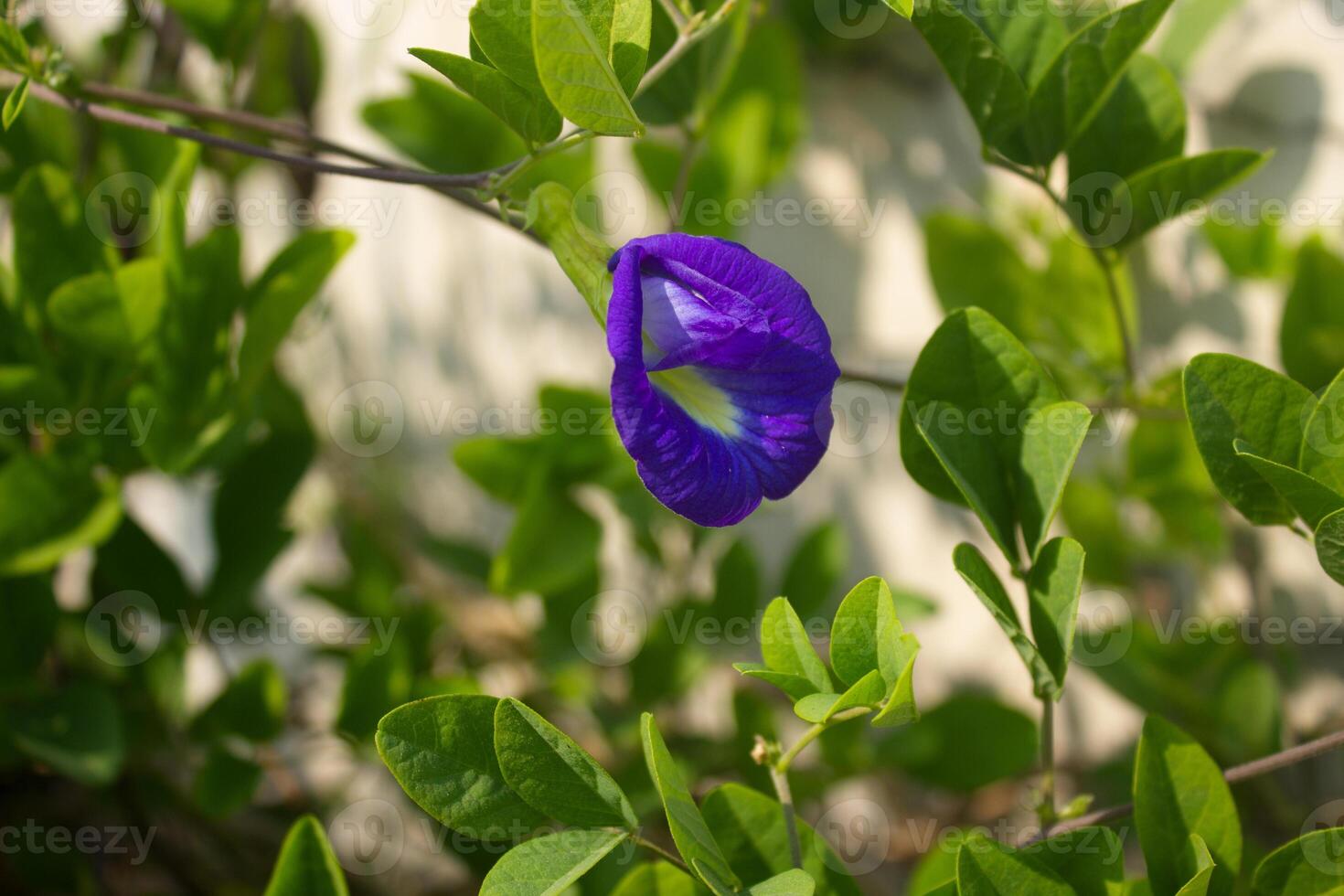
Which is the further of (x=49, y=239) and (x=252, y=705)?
(x=252, y=705)

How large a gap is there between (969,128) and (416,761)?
113cm

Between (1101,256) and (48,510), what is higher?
(1101,256)

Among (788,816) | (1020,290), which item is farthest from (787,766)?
(1020,290)

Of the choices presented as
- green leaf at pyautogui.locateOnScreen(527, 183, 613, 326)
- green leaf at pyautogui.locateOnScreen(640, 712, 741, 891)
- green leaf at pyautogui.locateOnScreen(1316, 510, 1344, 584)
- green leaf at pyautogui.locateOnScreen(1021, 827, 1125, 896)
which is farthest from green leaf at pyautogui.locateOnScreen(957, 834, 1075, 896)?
green leaf at pyautogui.locateOnScreen(527, 183, 613, 326)

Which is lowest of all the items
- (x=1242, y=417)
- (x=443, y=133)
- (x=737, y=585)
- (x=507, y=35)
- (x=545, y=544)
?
(x=737, y=585)

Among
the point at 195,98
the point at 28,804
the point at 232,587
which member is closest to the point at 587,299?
the point at 232,587

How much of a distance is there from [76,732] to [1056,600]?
0.80 metres

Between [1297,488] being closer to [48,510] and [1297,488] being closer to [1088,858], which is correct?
[1088,858]

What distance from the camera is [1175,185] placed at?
777mm

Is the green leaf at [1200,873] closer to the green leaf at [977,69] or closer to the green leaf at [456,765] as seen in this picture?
the green leaf at [456,765]

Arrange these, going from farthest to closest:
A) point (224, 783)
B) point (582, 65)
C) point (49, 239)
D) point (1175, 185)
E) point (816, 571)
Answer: point (816, 571), point (224, 783), point (49, 239), point (1175, 185), point (582, 65)

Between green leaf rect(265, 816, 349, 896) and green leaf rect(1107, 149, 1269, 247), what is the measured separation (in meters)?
0.69

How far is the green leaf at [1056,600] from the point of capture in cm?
58

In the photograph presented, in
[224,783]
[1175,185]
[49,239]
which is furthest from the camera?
[224,783]
